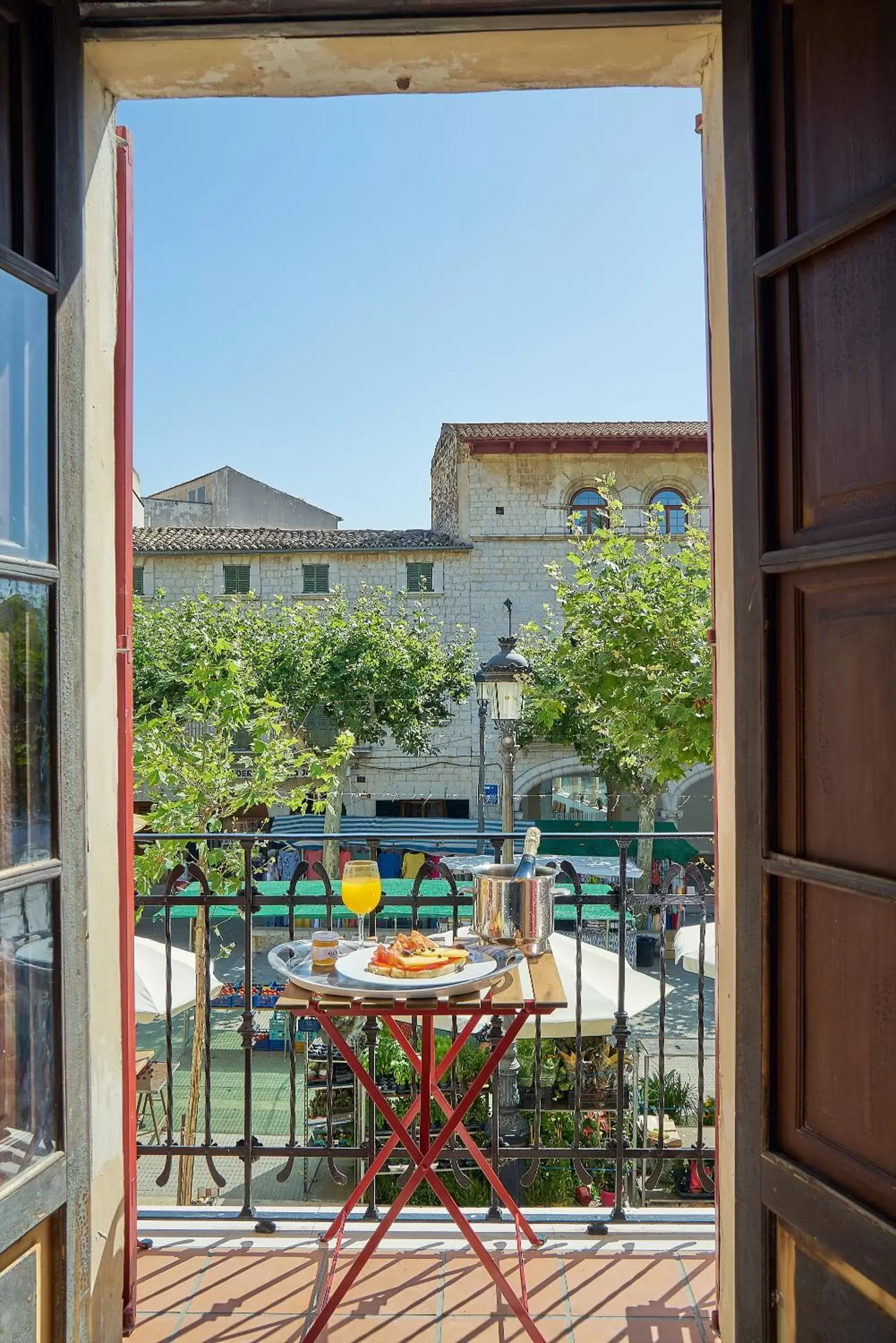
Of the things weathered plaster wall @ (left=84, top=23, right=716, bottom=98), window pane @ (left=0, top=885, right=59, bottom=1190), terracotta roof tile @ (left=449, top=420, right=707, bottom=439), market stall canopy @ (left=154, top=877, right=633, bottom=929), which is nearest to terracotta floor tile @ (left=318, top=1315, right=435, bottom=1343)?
window pane @ (left=0, top=885, right=59, bottom=1190)

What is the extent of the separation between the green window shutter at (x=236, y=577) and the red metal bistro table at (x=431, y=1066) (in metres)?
21.1

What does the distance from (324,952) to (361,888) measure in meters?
0.26

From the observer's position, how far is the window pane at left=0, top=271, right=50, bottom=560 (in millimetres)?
1520

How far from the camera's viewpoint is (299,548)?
21891mm

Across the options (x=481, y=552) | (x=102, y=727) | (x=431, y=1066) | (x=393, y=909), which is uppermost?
(x=481, y=552)

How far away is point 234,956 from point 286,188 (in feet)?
39.7

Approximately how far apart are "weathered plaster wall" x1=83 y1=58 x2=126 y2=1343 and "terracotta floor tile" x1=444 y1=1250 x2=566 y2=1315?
84 cm

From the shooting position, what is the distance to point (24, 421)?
1.57 m

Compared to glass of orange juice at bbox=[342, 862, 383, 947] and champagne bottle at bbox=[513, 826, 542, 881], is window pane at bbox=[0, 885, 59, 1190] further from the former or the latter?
champagne bottle at bbox=[513, 826, 542, 881]

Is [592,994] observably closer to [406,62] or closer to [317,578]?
[406,62]

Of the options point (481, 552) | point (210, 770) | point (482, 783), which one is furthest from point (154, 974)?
point (481, 552)

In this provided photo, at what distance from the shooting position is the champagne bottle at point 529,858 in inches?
86.3

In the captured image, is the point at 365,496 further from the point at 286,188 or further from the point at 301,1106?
the point at 301,1106

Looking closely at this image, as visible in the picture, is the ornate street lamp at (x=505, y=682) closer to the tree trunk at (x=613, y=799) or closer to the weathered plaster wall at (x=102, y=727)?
the weathered plaster wall at (x=102, y=727)
